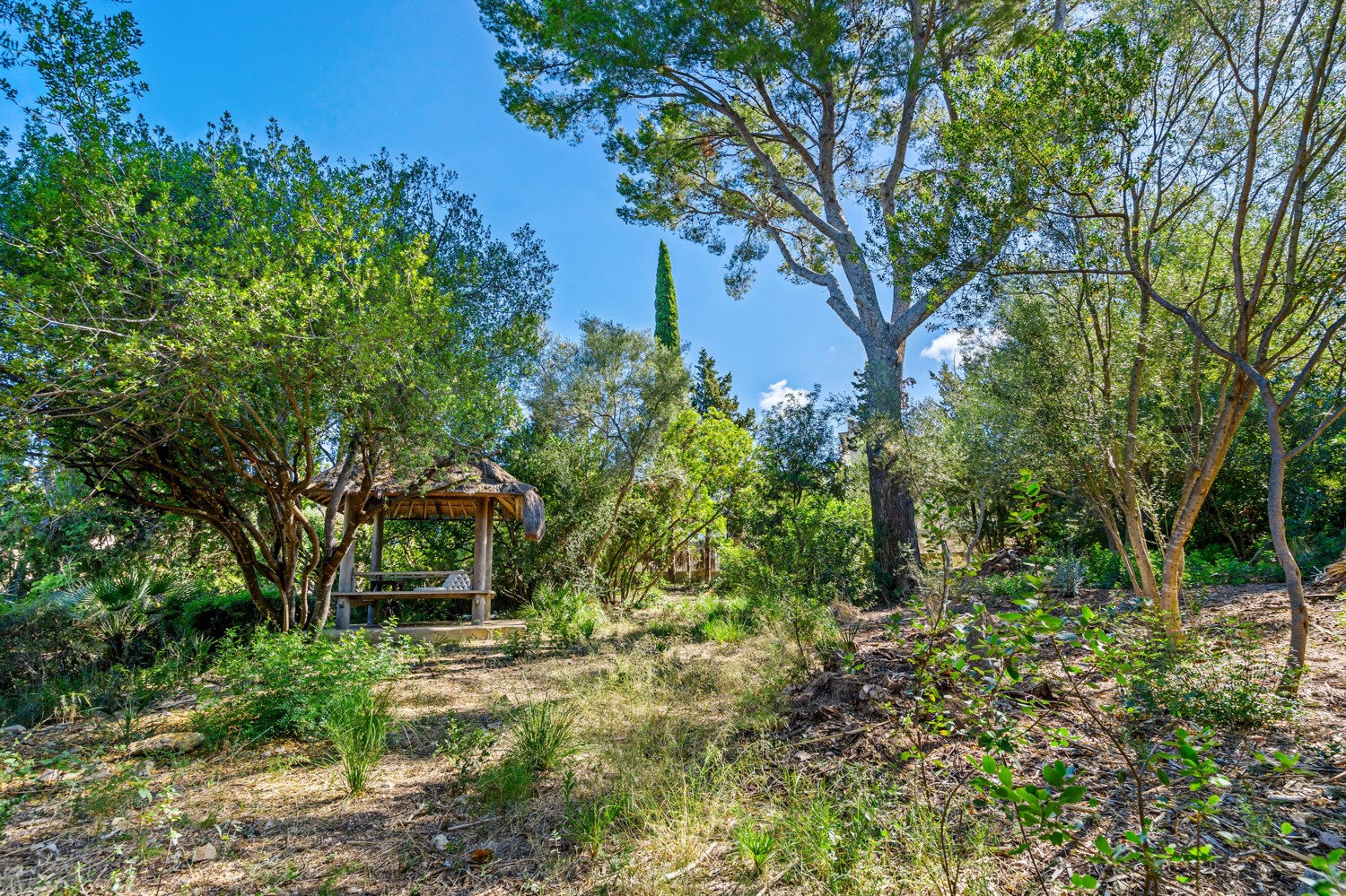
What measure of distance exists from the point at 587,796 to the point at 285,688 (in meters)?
2.32

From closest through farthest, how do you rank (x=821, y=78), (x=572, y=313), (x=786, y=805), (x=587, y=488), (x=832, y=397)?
(x=786, y=805), (x=821, y=78), (x=587, y=488), (x=832, y=397), (x=572, y=313)

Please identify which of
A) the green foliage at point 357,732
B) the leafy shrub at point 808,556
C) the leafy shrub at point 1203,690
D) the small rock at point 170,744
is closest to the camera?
the leafy shrub at point 1203,690

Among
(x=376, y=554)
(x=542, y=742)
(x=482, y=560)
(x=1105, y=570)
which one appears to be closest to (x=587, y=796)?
(x=542, y=742)

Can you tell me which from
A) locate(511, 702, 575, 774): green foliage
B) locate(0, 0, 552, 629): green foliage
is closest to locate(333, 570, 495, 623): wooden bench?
locate(0, 0, 552, 629): green foliage

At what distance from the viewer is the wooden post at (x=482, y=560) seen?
30.5 feet

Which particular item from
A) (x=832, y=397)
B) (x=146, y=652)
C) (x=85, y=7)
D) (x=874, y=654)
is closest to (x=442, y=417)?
(x=85, y=7)

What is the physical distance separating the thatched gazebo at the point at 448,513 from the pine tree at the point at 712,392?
49.8 ft

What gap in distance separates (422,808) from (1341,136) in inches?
245

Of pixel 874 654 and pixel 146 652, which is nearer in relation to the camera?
pixel 874 654

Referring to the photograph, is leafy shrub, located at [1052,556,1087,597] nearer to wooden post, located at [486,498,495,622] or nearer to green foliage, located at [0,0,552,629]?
green foliage, located at [0,0,552,629]

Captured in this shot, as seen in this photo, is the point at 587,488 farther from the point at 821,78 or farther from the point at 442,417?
the point at 821,78

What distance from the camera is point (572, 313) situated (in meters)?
12.9

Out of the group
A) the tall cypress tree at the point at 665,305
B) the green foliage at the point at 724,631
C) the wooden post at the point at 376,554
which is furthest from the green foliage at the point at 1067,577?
the tall cypress tree at the point at 665,305

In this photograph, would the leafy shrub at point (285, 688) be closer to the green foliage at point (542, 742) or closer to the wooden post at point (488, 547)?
the green foliage at point (542, 742)
